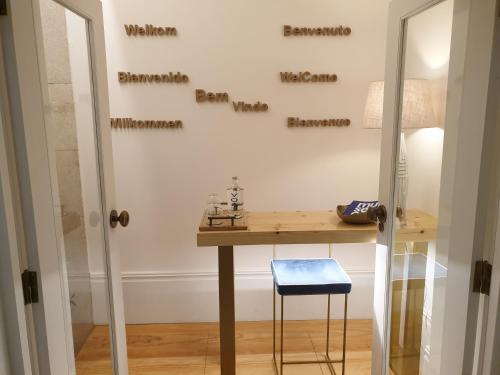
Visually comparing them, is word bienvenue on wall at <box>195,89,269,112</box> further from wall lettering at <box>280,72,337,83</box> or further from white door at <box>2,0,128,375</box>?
white door at <box>2,0,128,375</box>

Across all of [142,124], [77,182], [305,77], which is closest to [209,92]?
[142,124]

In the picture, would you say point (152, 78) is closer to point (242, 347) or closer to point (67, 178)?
point (67, 178)

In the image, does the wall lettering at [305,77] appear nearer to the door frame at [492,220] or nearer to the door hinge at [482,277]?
the door frame at [492,220]

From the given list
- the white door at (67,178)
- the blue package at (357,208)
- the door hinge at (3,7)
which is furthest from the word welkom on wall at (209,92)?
the door hinge at (3,7)

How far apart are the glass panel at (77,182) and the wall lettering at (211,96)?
1091 millimetres

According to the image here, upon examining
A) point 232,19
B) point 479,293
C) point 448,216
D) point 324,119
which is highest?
point 232,19

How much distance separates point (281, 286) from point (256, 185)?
0.88 metres

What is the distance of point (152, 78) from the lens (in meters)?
2.53

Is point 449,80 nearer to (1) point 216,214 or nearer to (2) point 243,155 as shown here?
(1) point 216,214

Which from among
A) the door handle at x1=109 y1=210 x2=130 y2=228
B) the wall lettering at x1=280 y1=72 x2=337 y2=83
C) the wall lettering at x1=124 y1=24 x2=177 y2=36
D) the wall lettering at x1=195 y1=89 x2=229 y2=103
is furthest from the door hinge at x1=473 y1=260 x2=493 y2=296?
the wall lettering at x1=124 y1=24 x2=177 y2=36

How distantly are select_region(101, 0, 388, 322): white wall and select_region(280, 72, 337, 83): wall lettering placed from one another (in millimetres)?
42

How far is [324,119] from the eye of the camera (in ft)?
8.66

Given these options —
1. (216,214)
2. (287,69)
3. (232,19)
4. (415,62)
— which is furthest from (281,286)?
(232,19)

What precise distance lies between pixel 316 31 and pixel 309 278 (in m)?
1.58
